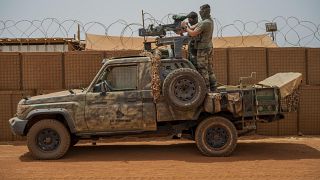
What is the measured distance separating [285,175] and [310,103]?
5.36 meters

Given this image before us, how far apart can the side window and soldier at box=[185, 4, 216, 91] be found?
4.56 ft

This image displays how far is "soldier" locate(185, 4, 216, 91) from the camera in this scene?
9.21 metres

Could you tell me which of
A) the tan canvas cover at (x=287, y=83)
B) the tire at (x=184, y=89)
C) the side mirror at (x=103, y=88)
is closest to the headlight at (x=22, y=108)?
the side mirror at (x=103, y=88)

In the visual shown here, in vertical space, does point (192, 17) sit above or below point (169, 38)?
above

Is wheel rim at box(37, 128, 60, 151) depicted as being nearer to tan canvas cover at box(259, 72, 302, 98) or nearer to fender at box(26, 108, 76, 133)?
fender at box(26, 108, 76, 133)

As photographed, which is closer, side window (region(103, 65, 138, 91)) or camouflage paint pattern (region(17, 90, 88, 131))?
camouflage paint pattern (region(17, 90, 88, 131))

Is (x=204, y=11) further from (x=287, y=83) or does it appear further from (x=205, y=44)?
(x=287, y=83)

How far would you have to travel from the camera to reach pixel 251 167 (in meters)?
7.90

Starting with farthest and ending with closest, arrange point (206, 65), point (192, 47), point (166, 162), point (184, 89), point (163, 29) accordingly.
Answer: point (163, 29) → point (192, 47) → point (206, 65) → point (184, 89) → point (166, 162)

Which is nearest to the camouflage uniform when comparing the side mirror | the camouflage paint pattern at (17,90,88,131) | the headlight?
the side mirror

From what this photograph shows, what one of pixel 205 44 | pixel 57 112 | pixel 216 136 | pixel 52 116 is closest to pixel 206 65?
pixel 205 44

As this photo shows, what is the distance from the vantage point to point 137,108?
8898 millimetres

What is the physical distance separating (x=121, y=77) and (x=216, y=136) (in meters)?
2.29

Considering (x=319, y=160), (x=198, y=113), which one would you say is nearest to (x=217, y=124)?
(x=198, y=113)
